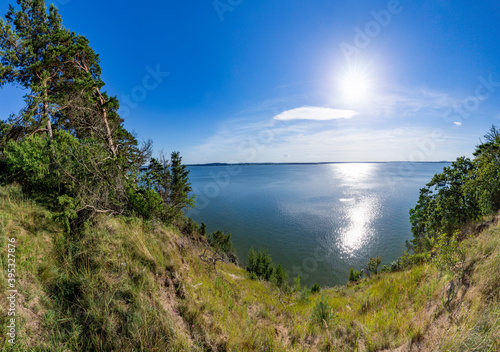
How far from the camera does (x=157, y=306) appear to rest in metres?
3.63

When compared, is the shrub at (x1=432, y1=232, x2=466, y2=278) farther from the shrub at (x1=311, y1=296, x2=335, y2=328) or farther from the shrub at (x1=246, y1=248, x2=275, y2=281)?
the shrub at (x1=246, y1=248, x2=275, y2=281)

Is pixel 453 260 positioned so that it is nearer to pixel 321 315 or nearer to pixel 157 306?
pixel 321 315

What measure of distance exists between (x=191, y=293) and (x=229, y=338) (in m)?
1.39

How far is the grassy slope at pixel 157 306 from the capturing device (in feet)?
9.53

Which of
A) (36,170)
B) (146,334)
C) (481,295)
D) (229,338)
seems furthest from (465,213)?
(36,170)

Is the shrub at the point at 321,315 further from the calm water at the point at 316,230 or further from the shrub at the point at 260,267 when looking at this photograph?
the calm water at the point at 316,230

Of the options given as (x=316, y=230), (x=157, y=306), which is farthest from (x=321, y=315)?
(x=316, y=230)

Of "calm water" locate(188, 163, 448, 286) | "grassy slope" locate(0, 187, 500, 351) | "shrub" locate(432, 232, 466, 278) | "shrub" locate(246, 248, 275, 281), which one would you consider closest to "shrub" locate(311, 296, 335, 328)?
"grassy slope" locate(0, 187, 500, 351)

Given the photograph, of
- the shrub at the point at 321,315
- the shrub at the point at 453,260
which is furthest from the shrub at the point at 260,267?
the shrub at the point at 453,260

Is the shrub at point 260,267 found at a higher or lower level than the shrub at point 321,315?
lower

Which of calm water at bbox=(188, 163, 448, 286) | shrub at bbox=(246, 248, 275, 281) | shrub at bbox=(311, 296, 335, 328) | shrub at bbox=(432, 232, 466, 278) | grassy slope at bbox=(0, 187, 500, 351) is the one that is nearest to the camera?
grassy slope at bbox=(0, 187, 500, 351)

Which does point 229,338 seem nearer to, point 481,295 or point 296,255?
point 481,295

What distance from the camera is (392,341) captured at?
3.79 metres

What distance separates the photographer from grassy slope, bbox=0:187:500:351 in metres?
2.91
